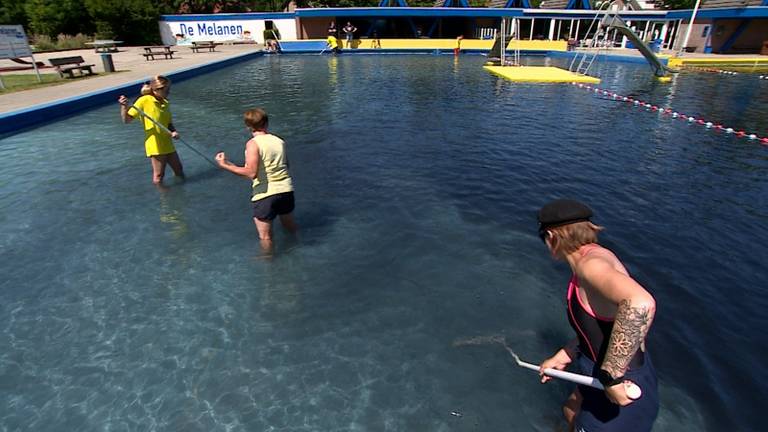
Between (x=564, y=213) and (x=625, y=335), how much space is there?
72 cm

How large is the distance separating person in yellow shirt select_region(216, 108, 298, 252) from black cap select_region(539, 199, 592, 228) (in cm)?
372

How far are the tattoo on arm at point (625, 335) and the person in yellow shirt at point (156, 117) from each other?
749 cm

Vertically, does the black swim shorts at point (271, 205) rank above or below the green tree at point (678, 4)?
below

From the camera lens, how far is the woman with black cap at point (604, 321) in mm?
2199

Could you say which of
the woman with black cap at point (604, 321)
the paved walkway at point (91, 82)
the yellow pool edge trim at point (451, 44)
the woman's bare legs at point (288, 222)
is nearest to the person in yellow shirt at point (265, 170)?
the woman's bare legs at point (288, 222)

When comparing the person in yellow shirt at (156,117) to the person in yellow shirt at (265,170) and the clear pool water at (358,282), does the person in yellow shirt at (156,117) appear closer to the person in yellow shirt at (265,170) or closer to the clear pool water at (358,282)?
the clear pool water at (358,282)

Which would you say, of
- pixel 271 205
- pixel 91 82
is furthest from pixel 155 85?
pixel 91 82

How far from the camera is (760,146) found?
1220 cm

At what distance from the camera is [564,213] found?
2.50 meters

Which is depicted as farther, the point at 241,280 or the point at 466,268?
the point at 466,268

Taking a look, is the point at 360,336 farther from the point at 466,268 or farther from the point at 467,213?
the point at 467,213

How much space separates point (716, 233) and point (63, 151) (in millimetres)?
14409

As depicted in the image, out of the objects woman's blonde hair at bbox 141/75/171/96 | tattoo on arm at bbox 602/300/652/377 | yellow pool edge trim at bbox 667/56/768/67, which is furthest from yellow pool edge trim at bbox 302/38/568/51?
tattoo on arm at bbox 602/300/652/377

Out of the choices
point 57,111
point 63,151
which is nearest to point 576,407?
point 63,151
